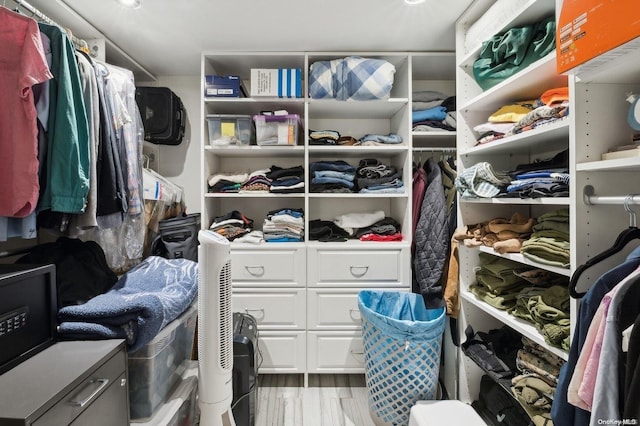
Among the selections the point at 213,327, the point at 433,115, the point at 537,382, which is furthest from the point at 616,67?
the point at 213,327

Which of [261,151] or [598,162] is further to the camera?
[261,151]

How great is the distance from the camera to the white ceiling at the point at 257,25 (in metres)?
1.51

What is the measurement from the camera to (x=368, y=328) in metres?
1.65

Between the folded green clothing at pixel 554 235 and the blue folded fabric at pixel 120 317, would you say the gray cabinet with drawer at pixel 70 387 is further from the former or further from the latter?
the folded green clothing at pixel 554 235

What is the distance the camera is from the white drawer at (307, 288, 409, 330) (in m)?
1.94

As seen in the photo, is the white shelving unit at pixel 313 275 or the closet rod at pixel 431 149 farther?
the closet rod at pixel 431 149

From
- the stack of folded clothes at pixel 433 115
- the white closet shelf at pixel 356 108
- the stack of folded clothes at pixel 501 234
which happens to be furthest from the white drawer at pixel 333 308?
the white closet shelf at pixel 356 108

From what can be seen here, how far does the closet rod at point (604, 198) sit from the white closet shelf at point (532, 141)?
0.22 m

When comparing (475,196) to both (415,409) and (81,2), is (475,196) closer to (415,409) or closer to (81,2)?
(415,409)

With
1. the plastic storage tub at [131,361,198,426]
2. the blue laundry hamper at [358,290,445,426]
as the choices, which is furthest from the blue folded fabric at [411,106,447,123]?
the plastic storage tub at [131,361,198,426]

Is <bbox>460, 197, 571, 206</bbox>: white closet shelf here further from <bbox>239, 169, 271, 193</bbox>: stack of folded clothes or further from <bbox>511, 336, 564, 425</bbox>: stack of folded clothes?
<bbox>239, 169, 271, 193</bbox>: stack of folded clothes

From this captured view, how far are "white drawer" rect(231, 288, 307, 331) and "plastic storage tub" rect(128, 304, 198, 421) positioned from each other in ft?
1.82

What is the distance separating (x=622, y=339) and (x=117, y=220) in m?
1.75

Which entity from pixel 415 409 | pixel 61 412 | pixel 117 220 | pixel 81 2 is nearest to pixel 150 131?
pixel 81 2
